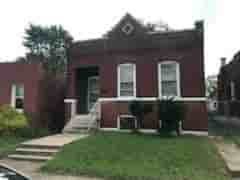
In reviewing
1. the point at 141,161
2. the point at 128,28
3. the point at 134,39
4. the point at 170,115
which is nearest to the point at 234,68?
the point at 134,39

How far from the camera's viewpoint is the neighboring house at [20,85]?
12.1 metres

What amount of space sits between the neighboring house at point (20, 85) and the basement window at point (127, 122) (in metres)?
4.74

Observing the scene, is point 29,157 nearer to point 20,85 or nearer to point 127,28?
point 20,85

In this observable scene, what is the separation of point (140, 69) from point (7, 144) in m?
7.05

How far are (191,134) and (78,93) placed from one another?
6897mm

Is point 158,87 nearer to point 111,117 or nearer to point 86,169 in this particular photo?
point 111,117

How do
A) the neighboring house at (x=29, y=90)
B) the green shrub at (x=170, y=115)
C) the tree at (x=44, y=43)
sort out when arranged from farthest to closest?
the tree at (x=44, y=43) < the neighboring house at (x=29, y=90) < the green shrub at (x=170, y=115)

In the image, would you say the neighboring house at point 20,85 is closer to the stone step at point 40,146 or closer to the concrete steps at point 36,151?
the stone step at point 40,146

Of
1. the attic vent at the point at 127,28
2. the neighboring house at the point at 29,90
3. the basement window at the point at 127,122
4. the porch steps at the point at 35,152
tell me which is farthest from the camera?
the neighboring house at the point at 29,90

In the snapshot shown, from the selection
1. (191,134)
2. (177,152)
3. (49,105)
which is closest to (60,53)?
(49,105)

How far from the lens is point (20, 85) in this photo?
12.5 m

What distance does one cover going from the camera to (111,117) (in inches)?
460

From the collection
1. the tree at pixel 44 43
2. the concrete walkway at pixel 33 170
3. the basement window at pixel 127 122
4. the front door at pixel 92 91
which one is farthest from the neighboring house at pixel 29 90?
the tree at pixel 44 43

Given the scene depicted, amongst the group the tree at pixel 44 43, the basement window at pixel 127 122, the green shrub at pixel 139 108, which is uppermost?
the tree at pixel 44 43
